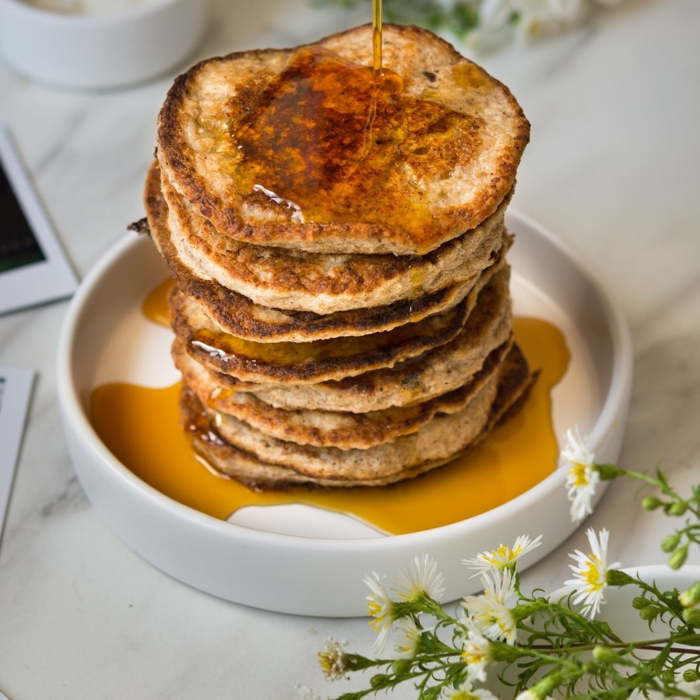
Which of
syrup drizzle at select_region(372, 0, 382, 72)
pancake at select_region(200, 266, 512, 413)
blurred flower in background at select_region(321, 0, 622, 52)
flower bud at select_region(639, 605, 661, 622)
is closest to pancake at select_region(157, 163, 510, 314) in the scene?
pancake at select_region(200, 266, 512, 413)

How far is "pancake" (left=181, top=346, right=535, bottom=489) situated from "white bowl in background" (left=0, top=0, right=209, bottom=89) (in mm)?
1241

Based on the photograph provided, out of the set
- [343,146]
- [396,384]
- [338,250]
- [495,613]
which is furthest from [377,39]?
[495,613]

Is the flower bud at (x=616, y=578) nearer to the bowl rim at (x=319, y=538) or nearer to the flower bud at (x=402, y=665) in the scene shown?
the flower bud at (x=402, y=665)

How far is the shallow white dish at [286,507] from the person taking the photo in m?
1.74

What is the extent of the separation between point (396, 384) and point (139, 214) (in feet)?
3.69

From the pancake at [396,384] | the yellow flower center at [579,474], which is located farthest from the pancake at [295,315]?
the yellow flower center at [579,474]

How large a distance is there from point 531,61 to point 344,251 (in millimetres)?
1742

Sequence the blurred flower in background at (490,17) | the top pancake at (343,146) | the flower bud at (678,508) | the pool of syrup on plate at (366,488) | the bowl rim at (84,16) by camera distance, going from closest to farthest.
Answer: the flower bud at (678,508)
the top pancake at (343,146)
the pool of syrup on plate at (366,488)
the bowl rim at (84,16)
the blurred flower in background at (490,17)

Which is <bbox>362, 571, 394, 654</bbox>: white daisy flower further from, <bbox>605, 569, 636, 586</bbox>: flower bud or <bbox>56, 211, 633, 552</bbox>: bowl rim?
<bbox>56, 211, 633, 552</bbox>: bowl rim

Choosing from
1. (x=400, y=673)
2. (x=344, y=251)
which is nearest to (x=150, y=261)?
(x=344, y=251)

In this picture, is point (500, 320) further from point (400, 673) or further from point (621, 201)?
point (621, 201)

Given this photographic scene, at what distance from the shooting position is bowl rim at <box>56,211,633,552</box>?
1.72 m

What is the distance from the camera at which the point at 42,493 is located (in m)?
2.05

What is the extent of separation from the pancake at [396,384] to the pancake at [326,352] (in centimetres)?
3
